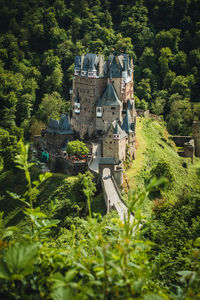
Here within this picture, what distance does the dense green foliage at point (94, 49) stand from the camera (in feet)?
218

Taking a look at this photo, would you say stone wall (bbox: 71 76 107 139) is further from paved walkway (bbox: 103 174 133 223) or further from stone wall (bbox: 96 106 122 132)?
paved walkway (bbox: 103 174 133 223)

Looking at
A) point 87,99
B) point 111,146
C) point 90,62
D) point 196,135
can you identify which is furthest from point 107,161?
point 196,135

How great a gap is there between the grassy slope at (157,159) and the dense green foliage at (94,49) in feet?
28.4

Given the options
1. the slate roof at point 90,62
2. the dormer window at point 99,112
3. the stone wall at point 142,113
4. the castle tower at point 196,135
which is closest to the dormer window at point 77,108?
the dormer window at point 99,112

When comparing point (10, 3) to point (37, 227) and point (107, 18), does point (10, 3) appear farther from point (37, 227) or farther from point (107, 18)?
point (37, 227)

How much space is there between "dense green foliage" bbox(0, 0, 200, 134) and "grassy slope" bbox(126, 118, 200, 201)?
8662 mm

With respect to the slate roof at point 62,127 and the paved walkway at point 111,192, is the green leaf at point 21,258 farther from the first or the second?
the slate roof at point 62,127

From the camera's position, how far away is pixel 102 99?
145 feet

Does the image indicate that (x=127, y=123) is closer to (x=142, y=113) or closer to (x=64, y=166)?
(x=64, y=166)

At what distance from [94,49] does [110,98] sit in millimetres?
39151

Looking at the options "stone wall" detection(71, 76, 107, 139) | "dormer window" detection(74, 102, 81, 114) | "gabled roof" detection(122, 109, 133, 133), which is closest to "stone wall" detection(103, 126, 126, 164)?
"gabled roof" detection(122, 109, 133, 133)

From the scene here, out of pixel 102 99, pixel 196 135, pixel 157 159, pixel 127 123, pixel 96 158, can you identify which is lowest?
pixel 157 159

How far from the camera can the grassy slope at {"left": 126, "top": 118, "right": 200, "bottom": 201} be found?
4155cm

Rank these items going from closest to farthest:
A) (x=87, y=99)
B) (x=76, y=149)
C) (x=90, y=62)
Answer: (x=76, y=149) < (x=90, y=62) < (x=87, y=99)
